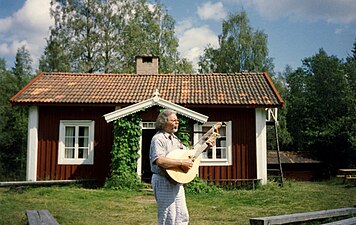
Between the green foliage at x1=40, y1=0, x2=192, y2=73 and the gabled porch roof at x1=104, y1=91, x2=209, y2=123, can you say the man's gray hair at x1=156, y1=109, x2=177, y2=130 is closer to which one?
the gabled porch roof at x1=104, y1=91, x2=209, y2=123

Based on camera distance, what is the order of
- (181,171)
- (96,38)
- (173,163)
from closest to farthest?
(173,163) → (181,171) → (96,38)

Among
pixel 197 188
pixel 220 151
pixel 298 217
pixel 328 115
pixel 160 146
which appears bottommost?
pixel 197 188

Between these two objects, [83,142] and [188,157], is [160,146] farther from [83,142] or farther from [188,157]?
[83,142]

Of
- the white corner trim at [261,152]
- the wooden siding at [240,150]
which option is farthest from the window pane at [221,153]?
the white corner trim at [261,152]

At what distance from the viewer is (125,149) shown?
42.7 feet

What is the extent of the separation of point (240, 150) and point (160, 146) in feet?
33.4

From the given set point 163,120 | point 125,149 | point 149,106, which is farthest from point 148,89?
point 163,120

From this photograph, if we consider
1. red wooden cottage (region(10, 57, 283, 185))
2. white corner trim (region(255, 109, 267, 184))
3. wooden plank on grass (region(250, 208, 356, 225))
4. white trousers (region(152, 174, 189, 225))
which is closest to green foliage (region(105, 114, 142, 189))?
red wooden cottage (region(10, 57, 283, 185))

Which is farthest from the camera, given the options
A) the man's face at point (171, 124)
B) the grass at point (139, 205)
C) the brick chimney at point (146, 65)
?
the brick chimney at point (146, 65)

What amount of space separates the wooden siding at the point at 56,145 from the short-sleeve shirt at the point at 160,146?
10.2 meters

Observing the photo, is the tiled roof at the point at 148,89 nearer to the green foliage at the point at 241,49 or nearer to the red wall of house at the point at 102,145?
the red wall of house at the point at 102,145

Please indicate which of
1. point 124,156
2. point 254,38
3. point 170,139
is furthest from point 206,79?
point 254,38

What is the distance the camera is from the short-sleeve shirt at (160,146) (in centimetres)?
413

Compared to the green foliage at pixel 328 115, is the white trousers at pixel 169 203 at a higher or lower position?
lower
